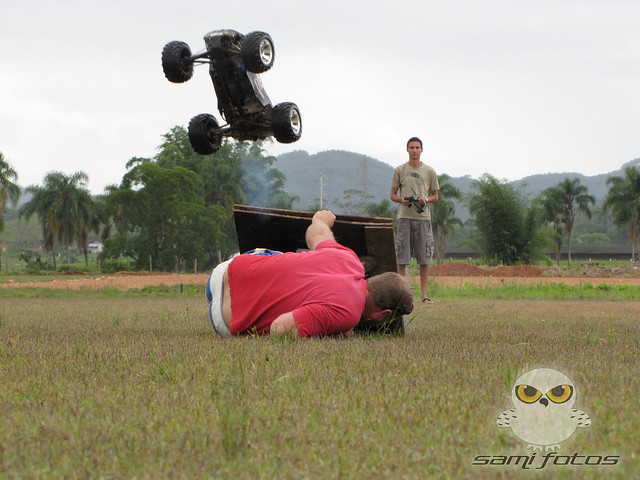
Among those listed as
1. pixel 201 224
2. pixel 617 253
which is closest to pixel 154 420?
pixel 201 224

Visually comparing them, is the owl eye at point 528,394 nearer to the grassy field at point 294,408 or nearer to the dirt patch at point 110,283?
the grassy field at point 294,408

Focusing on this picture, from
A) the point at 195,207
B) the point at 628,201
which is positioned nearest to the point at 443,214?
the point at 628,201

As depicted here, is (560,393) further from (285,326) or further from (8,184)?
(8,184)

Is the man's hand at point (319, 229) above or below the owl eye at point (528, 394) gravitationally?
above

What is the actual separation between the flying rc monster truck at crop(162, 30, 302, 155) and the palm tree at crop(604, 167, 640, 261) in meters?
95.7

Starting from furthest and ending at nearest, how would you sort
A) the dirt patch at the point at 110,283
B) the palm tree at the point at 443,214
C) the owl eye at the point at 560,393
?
the palm tree at the point at 443,214, the dirt patch at the point at 110,283, the owl eye at the point at 560,393

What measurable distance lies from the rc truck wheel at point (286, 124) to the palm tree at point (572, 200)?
→ 108 m

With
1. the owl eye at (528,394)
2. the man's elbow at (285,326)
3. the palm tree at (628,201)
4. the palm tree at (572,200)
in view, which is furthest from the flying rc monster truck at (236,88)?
the palm tree at (572,200)

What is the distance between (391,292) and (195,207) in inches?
2050

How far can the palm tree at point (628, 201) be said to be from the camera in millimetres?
96312

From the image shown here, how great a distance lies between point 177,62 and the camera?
10945mm

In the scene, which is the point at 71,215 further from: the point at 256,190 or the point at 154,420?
the point at 154,420

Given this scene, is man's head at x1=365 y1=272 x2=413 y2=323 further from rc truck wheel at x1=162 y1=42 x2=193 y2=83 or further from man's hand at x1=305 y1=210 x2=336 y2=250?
rc truck wheel at x1=162 y1=42 x2=193 y2=83

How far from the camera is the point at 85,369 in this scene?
3.83 m
